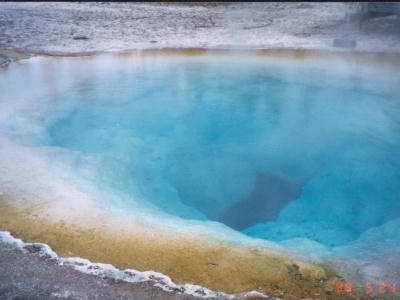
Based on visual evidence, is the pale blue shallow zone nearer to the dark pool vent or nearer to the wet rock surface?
the dark pool vent

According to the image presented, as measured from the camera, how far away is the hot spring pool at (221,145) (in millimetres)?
2396

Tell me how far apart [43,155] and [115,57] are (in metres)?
3.43

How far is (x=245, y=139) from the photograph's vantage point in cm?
377

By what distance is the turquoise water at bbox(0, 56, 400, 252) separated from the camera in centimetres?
269

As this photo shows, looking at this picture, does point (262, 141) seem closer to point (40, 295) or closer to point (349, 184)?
point (349, 184)

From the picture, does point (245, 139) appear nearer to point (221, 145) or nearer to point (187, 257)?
point (221, 145)

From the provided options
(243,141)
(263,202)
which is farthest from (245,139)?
(263,202)

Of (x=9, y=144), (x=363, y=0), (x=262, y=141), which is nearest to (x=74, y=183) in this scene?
(x=9, y=144)

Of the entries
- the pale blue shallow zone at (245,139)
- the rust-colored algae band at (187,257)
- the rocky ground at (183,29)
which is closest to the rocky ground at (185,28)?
the rocky ground at (183,29)

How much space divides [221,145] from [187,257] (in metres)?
2.10

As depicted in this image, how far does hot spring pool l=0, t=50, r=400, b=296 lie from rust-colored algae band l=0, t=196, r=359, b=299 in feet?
0.57

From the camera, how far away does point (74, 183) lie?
247cm
